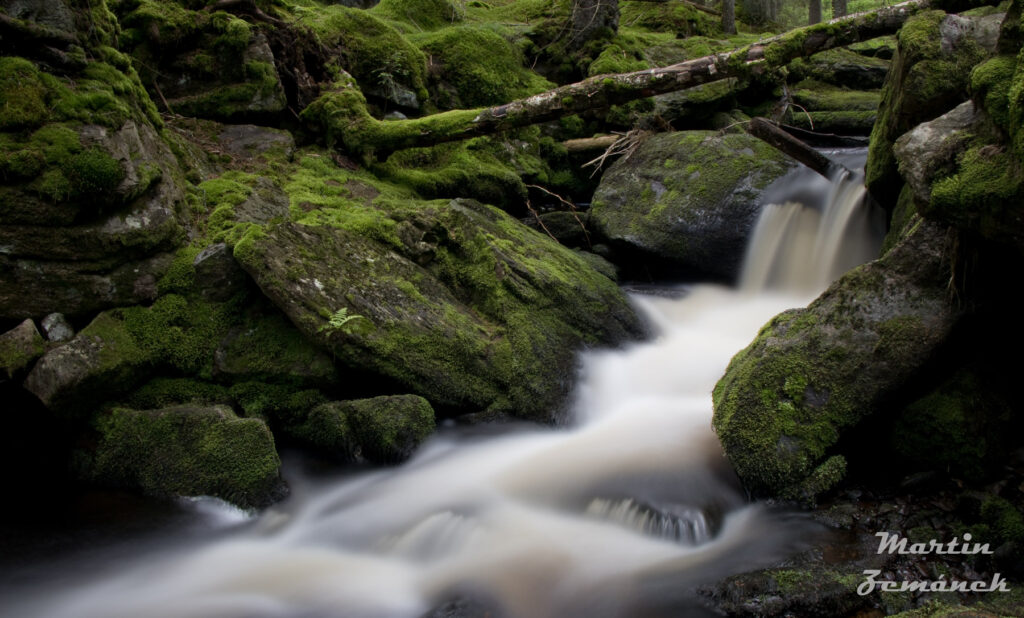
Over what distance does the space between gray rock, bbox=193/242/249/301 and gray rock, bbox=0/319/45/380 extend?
4.07 feet

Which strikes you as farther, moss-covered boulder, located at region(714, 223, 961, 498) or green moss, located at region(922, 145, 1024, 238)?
moss-covered boulder, located at region(714, 223, 961, 498)

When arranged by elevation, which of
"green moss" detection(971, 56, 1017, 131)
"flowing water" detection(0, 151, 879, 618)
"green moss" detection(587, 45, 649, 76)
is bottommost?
"flowing water" detection(0, 151, 879, 618)

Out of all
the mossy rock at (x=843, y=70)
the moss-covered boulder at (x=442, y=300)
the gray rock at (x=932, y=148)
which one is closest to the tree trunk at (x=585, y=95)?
the moss-covered boulder at (x=442, y=300)

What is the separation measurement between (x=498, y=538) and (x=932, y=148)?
392 cm

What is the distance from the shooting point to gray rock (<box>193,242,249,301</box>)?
17.6 ft

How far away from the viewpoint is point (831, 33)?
7879mm

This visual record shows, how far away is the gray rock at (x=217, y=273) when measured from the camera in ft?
17.6

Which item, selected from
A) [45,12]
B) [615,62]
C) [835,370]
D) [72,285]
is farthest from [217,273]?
[615,62]

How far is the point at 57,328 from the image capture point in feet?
15.3

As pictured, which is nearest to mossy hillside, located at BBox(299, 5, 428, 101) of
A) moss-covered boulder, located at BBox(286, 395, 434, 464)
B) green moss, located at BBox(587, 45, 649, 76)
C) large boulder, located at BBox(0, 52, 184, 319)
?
green moss, located at BBox(587, 45, 649, 76)

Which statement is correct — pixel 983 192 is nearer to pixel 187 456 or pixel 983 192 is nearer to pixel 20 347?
pixel 187 456

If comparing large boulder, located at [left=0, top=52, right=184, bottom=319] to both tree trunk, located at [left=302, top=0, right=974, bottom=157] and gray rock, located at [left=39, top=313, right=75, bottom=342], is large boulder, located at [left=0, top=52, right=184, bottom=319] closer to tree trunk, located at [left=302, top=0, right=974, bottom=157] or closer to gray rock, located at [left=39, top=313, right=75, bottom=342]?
gray rock, located at [left=39, top=313, right=75, bottom=342]

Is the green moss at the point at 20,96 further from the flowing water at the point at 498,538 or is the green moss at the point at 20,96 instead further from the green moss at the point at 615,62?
the green moss at the point at 615,62

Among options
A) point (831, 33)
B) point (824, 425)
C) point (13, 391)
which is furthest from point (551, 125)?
point (13, 391)
